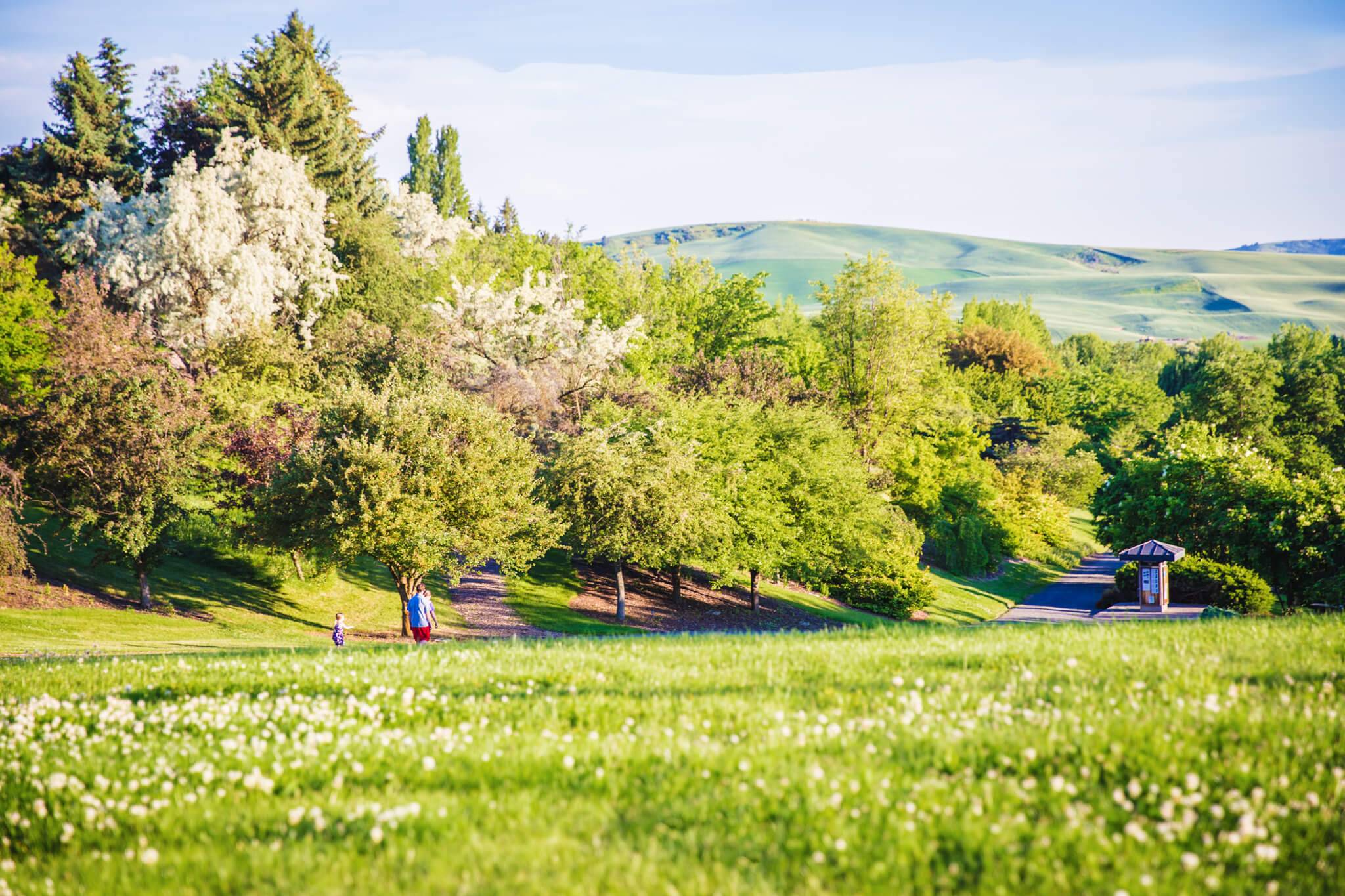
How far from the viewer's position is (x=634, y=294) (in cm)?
7244

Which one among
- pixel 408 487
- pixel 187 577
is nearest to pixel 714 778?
pixel 408 487

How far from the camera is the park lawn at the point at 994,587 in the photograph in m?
55.4

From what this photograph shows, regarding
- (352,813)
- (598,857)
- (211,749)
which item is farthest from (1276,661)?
(211,749)

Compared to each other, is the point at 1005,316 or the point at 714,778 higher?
the point at 1005,316

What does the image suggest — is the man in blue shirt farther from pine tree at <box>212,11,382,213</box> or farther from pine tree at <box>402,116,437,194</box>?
pine tree at <box>402,116,437,194</box>

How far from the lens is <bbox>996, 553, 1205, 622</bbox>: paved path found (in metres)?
41.9

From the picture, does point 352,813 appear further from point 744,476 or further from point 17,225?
point 17,225

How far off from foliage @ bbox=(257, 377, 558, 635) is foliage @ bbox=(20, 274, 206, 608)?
12.2 ft

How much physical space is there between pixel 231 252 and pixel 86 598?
22.3 m

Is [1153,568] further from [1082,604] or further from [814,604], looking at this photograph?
[1082,604]

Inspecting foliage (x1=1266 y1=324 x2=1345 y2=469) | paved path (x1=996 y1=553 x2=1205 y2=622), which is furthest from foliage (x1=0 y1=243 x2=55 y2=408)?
foliage (x1=1266 y1=324 x2=1345 y2=469)

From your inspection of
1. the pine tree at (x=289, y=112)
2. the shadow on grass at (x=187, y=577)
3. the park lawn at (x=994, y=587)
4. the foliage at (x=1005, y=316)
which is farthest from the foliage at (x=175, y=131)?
the foliage at (x=1005, y=316)

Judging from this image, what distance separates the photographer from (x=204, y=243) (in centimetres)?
4628

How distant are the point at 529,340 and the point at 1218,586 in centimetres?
4195
